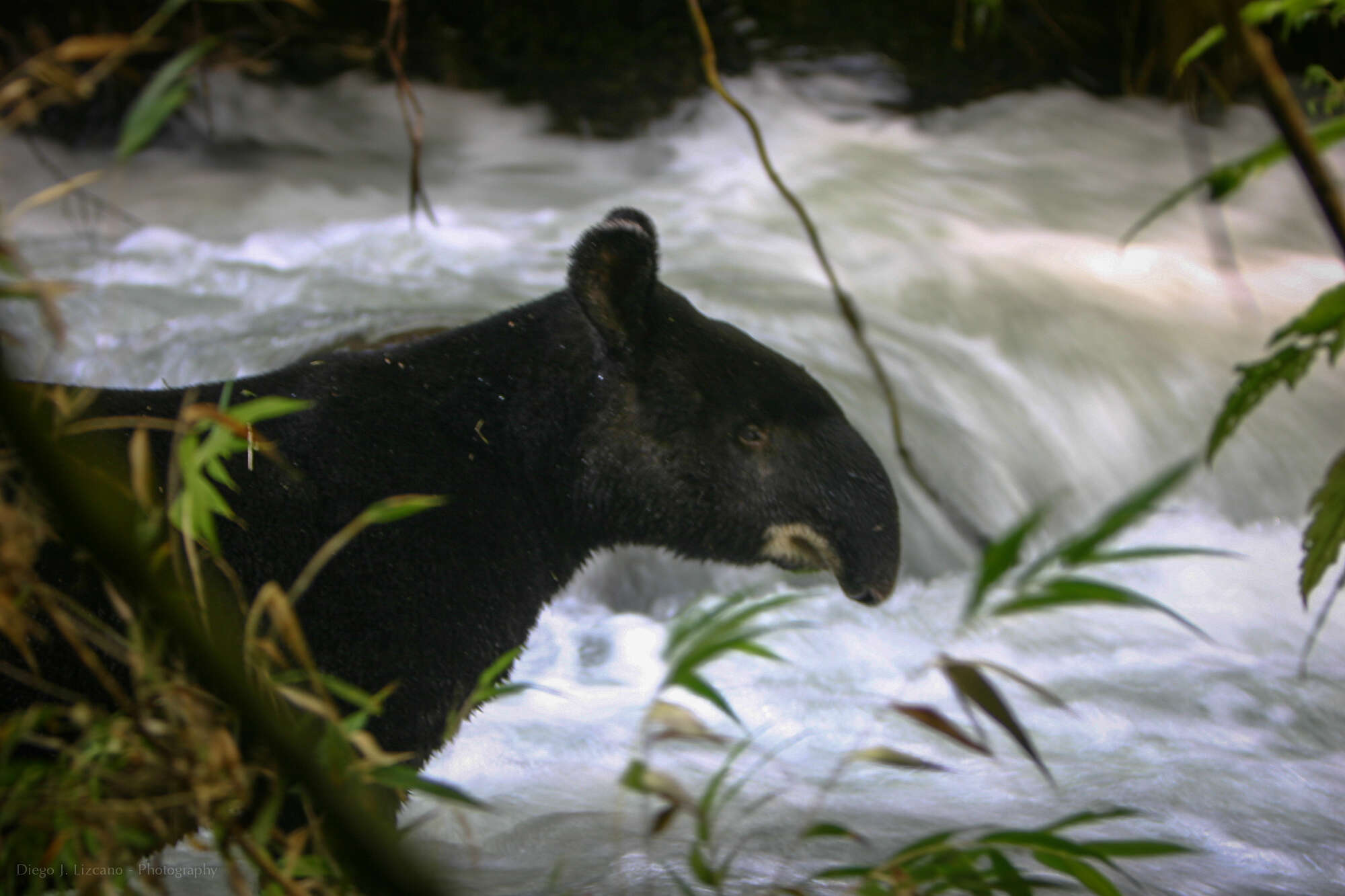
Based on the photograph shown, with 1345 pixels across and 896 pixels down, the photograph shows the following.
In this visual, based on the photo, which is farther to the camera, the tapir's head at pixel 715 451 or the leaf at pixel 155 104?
the tapir's head at pixel 715 451

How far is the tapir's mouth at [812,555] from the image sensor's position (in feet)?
7.97

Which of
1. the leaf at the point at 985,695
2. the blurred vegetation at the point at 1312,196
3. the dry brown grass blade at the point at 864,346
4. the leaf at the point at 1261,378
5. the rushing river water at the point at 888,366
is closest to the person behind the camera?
the blurred vegetation at the point at 1312,196

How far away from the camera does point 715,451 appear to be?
7.84ft

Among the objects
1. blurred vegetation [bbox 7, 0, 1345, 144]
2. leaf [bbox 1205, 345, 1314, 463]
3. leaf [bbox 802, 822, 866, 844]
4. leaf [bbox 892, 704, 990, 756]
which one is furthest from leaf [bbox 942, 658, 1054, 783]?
blurred vegetation [bbox 7, 0, 1345, 144]

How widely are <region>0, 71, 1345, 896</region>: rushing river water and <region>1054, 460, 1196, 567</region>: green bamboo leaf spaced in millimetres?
76

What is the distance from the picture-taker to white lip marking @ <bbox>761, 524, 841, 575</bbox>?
7.96ft

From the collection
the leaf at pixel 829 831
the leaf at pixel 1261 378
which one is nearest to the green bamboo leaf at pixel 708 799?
the leaf at pixel 829 831

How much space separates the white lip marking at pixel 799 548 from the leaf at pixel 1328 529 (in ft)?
3.67

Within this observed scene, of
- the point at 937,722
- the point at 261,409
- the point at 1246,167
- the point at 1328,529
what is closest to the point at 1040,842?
the point at 937,722

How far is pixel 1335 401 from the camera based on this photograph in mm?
6445

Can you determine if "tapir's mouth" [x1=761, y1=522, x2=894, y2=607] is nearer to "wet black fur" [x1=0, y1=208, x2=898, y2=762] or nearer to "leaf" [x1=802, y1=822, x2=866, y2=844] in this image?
"wet black fur" [x1=0, y1=208, x2=898, y2=762]

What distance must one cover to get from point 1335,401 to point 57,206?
414 inches

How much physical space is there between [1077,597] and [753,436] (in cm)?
118

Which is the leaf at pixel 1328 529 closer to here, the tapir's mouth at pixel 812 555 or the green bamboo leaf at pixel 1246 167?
the green bamboo leaf at pixel 1246 167
